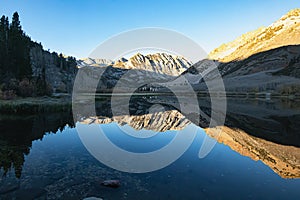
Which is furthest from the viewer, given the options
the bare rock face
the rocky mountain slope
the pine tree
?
the rocky mountain slope

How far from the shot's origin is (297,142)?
21000mm

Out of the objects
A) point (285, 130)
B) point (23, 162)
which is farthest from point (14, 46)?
point (285, 130)

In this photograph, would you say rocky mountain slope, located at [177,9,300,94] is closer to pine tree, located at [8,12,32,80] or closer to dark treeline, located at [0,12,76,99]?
dark treeline, located at [0,12,76,99]

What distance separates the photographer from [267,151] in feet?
59.7

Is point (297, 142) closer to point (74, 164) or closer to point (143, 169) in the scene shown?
point (143, 169)

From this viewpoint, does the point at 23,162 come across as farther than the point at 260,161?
No

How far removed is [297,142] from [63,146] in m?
22.9

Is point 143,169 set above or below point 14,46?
below

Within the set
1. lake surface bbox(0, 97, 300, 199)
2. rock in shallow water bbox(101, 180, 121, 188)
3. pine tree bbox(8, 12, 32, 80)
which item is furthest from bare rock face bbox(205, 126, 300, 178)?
pine tree bbox(8, 12, 32, 80)

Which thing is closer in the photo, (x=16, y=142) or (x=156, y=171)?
(x=156, y=171)

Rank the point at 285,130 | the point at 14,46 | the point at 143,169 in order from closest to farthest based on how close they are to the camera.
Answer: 1. the point at 143,169
2. the point at 285,130
3. the point at 14,46

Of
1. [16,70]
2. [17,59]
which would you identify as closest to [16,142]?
[16,70]

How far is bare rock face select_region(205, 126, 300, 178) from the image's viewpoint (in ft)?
46.5

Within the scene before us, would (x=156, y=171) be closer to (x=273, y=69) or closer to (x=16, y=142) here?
(x=16, y=142)
